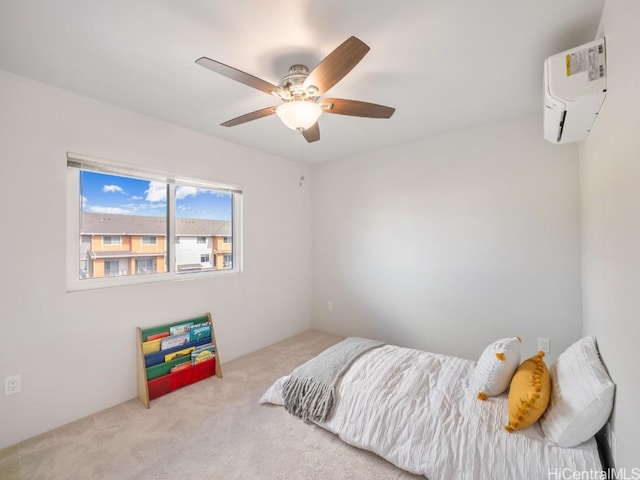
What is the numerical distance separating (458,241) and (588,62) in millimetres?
1771

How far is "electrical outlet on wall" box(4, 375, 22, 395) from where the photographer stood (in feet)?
5.92

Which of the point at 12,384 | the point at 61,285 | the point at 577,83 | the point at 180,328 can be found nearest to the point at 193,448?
the point at 180,328

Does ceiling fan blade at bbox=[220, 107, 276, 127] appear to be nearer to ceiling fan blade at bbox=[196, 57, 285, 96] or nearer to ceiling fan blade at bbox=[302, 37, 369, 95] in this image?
ceiling fan blade at bbox=[196, 57, 285, 96]

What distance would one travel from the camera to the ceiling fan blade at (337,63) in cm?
123

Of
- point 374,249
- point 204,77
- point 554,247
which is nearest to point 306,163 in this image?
point 374,249

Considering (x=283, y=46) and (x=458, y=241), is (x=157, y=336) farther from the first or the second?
(x=458, y=241)

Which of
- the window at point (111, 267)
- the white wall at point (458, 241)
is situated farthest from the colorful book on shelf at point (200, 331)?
the white wall at point (458, 241)

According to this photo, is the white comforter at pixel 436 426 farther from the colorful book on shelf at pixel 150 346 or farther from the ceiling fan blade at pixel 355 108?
the ceiling fan blade at pixel 355 108

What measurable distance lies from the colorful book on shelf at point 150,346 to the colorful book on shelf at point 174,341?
0.10ft

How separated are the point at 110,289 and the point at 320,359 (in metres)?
1.80

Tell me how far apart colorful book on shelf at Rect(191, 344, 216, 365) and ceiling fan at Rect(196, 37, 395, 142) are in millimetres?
2088

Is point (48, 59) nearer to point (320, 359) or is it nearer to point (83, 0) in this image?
point (83, 0)

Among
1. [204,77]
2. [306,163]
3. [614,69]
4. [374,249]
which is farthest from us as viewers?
[306,163]

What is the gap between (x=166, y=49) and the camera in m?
1.62
